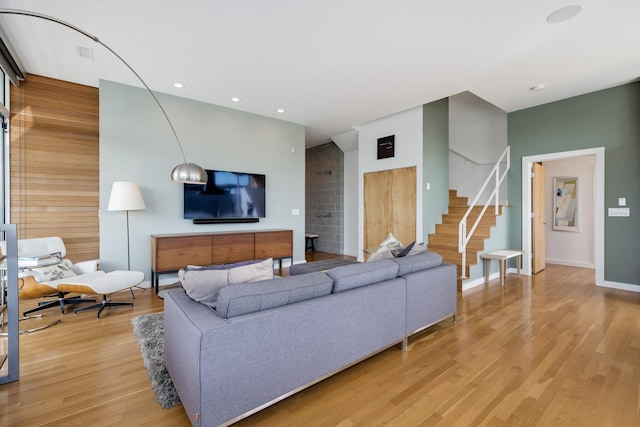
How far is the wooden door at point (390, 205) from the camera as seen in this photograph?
5.29 m

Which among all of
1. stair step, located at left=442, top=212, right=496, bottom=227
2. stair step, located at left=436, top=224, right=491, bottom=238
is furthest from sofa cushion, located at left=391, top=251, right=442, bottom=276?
stair step, located at left=442, top=212, right=496, bottom=227

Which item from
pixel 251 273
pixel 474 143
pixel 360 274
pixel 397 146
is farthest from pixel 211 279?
pixel 474 143

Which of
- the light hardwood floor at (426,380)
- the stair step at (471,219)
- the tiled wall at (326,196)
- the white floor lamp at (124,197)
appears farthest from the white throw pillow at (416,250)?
the tiled wall at (326,196)

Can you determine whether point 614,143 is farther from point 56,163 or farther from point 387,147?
point 56,163

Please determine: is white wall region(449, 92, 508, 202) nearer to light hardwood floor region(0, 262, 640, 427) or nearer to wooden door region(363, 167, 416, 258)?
wooden door region(363, 167, 416, 258)

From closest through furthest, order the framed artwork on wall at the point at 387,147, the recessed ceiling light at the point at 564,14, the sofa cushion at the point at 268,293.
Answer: the sofa cushion at the point at 268,293 < the recessed ceiling light at the point at 564,14 < the framed artwork on wall at the point at 387,147

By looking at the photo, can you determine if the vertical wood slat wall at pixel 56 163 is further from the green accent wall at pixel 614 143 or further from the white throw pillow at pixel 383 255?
the green accent wall at pixel 614 143

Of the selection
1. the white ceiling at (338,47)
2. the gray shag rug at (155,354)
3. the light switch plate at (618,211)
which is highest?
the white ceiling at (338,47)

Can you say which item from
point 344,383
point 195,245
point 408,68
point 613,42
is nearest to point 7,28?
point 195,245

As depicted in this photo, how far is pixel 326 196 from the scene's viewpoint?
7762 mm

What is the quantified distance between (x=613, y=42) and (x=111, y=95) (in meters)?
5.90

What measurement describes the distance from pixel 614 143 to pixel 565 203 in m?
1.88

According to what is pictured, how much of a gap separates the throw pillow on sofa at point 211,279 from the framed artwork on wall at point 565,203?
21.6 ft

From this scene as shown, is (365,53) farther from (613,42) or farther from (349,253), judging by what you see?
(349,253)
